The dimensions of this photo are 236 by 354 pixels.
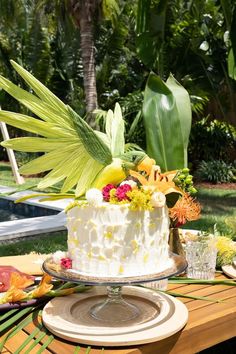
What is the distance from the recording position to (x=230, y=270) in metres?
2.06

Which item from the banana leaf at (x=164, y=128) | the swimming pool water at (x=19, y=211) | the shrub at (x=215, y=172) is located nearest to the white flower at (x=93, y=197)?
the banana leaf at (x=164, y=128)

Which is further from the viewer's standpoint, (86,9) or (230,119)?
(230,119)

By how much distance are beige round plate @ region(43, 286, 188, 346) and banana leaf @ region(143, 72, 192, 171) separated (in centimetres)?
59

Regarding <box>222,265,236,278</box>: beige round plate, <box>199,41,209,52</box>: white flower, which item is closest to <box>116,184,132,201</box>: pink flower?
<box>222,265,236,278</box>: beige round plate

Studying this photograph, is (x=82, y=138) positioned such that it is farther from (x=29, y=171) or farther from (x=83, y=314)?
(x=83, y=314)

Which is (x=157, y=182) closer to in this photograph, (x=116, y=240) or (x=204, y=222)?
(x=116, y=240)

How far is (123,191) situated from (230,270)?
2.80 ft

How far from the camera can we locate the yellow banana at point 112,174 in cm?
155

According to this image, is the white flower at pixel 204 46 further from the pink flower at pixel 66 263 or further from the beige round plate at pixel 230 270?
the pink flower at pixel 66 263

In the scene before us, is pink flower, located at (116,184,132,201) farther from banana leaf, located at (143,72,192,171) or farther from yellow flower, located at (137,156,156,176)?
banana leaf, located at (143,72,192,171)

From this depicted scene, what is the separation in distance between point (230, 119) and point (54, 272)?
10271 mm

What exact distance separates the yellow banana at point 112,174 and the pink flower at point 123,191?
0.07m

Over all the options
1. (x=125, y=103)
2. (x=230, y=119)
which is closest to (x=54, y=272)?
(x=125, y=103)

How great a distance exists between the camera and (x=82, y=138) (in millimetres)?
1458
